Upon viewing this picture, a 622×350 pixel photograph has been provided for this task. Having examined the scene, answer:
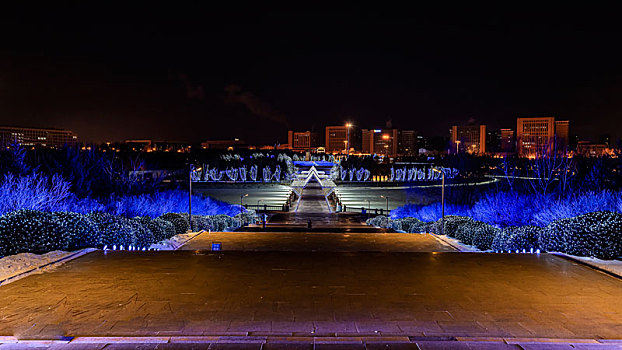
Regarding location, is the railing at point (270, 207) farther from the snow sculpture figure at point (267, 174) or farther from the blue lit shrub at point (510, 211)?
the snow sculpture figure at point (267, 174)

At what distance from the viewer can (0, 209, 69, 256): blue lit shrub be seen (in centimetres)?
699

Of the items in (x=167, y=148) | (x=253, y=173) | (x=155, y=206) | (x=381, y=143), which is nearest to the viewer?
(x=155, y=206)

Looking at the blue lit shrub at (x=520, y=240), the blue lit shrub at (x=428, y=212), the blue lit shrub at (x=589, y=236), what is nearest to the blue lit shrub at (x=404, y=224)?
the blue lit shrub at (x=428, y=212)

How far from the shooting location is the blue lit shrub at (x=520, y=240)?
8406mm

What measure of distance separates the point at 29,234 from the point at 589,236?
989 centimetres

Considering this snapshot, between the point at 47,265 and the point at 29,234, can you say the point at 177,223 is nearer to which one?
the point at 29,234

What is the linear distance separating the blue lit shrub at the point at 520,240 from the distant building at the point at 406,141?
172793 mm

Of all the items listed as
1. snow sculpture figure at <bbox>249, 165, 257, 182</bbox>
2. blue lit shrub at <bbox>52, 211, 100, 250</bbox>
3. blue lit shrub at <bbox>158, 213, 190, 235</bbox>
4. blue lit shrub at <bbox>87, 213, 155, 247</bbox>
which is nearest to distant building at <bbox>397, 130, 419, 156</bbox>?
snow sculpture figure at <bbox>249, 165, 257, 182</bbox>

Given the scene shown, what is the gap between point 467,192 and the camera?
35844 mm

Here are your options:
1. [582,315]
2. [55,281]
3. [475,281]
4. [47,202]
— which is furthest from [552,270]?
[47,202]

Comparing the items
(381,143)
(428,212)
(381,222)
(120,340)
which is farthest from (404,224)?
(381,143)

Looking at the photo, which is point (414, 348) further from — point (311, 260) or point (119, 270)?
point (119, 270)

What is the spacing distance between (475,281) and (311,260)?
262cm

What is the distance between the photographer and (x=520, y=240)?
27.9ft
